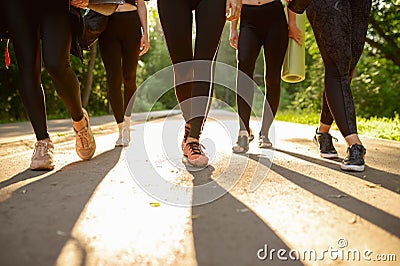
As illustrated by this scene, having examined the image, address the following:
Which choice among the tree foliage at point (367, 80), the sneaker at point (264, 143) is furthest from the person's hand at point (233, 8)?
the tree foliage at point (367, 80)

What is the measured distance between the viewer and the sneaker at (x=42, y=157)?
3086 millimetres

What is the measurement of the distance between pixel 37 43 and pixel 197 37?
1144 mm

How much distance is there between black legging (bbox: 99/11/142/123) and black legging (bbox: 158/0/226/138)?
1.12 metres

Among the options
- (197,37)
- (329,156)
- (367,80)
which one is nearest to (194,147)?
(197,37)

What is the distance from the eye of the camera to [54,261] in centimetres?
146

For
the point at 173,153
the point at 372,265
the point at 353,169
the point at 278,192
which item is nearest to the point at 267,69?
the point at 173,153

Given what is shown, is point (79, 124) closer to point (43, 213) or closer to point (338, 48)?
point (43, 213)

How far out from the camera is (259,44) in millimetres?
4285

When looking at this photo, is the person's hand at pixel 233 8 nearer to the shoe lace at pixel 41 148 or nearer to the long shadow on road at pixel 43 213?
the long shadow on road at pixel 43 213

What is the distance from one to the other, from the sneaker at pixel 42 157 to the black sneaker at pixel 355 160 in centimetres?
208

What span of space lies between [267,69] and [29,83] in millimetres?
2301

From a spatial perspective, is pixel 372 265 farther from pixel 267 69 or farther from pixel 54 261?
pixel 267 69

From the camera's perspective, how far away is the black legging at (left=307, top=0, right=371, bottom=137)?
3297mm

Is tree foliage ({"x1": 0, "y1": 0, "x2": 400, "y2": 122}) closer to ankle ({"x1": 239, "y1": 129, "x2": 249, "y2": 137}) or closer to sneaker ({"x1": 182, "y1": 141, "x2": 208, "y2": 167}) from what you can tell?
ankle ({"x1": 239, "y1": 129, "x2": 249, "y2": 137})
